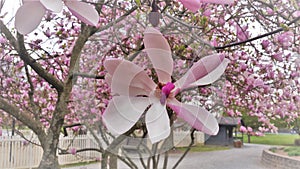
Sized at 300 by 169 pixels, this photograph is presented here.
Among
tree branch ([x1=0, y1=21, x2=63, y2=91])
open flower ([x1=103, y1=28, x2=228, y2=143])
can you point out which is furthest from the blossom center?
tree branch ([x1=0, y1=21, x2=63, y2=91])

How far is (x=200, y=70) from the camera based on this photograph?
149mm

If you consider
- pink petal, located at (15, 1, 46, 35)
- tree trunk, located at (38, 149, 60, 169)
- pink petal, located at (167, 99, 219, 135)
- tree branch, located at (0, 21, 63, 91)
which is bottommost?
tree trunk, located at (38, 149, 60, 169)

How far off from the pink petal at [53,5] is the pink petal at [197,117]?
0.07m

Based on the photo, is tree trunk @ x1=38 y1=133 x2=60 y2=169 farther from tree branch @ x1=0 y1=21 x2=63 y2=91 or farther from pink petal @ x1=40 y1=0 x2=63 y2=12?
pink petal @ x1=40 y1=0 x2=63 y2=12

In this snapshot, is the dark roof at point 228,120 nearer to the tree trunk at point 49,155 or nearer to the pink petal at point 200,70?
the pink petal at point 200,70

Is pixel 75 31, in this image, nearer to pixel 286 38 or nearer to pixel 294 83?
pixel 286 38

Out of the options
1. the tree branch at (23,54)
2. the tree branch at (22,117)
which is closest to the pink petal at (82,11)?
the tree branch at (23,54)

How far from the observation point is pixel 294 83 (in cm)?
90

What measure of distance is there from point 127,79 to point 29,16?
2.0 inches

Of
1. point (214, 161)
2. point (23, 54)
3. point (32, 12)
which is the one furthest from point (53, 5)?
point (214, 161)

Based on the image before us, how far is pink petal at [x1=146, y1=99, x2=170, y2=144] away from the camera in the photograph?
0.14m

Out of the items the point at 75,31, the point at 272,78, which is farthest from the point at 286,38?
the point at 75,31

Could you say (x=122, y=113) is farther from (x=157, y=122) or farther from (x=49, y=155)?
(x=49, y=155)

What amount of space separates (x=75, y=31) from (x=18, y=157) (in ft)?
9.23
